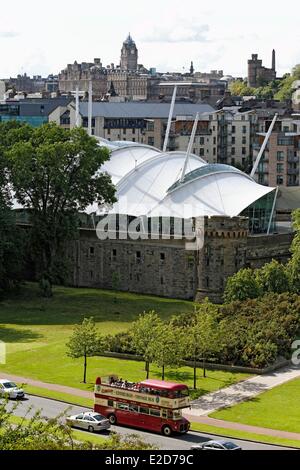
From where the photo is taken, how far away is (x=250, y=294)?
88125 mm

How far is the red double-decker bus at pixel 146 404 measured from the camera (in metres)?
54.3

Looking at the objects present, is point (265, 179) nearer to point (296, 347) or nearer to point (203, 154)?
point (203, 154)

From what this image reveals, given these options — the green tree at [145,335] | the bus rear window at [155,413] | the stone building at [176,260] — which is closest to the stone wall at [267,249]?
the stone building at [176,260]

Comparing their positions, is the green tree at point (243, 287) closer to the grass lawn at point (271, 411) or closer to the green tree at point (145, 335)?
the green tree at point (145, 335)

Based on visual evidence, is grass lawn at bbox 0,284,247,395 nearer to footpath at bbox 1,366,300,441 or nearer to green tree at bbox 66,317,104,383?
footpath at bbox 1,366,300,441

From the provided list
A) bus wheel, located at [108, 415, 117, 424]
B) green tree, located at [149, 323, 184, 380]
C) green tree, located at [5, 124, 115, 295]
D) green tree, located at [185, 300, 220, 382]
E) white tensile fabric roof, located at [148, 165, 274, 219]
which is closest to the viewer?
bus wheel, located at [108, 415, 117, 424]

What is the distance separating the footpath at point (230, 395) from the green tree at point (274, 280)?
60.7 feet

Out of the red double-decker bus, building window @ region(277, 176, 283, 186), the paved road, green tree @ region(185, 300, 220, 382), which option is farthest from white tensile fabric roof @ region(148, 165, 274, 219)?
building window @ region(277, 176, 283, 186)

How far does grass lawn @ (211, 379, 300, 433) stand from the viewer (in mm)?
56975

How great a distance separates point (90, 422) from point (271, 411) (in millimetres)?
11084

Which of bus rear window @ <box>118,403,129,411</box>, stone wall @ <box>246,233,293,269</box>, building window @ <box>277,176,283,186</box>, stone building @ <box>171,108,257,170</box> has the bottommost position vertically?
bus rear window @ <box>118,403,129,411</box>

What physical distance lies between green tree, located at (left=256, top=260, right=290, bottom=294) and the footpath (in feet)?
60.7
